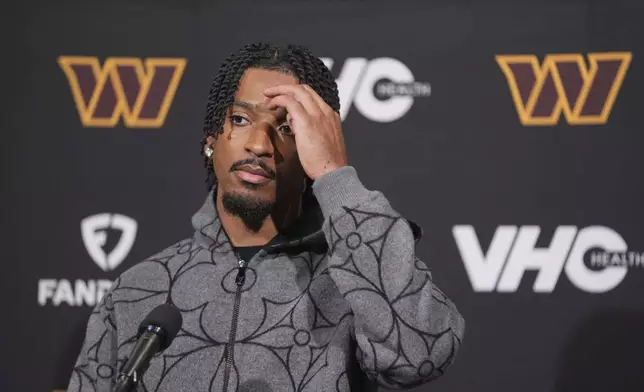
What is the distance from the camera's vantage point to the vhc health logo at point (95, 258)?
7.38ft

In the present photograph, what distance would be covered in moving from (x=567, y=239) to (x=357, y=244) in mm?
1203

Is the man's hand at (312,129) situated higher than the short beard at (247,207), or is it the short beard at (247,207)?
the man's hand at (312,129)

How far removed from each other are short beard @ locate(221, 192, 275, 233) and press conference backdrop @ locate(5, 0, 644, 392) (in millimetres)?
842

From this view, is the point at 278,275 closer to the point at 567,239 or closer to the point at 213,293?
the point at 213,293

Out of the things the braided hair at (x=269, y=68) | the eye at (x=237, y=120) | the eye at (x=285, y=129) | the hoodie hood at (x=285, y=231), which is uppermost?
the braided hair at (x=269, y=68)

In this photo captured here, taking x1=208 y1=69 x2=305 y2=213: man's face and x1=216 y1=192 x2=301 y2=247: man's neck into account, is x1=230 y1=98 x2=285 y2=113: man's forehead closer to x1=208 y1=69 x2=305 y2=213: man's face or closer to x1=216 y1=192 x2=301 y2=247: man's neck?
x1=208 y1=69 x2=305 y2=213: man's face

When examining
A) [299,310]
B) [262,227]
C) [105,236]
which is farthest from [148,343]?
[105,236]

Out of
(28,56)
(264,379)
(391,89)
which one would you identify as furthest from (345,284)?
(28,56)

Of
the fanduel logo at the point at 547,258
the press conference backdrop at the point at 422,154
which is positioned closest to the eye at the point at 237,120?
the press conference backdrop at the point at 422,154

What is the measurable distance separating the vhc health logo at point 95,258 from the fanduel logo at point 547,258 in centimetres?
97

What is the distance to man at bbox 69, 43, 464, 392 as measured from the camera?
3.93ft

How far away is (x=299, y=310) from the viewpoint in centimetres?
136

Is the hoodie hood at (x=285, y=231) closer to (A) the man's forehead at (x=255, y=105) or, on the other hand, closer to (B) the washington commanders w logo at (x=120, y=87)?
(A) the man's forehead at (x=255, y=105)

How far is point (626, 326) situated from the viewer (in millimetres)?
2188
